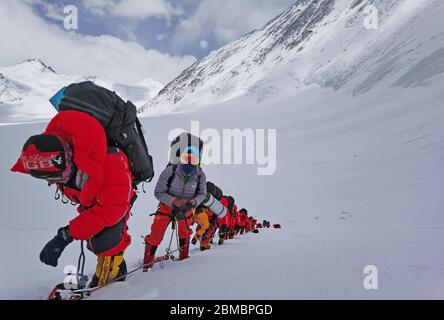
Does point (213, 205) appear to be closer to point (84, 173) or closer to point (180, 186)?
point (180, 186)

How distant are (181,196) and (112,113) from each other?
2.45m

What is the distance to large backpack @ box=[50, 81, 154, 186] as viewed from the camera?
2635 mm

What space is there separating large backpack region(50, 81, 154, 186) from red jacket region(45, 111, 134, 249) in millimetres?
142

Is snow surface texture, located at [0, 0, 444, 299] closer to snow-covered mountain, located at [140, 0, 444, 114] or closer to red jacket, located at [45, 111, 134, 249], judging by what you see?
snow-covered mountain, located at [140, 0, 444, 114]

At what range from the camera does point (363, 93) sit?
78.7ft

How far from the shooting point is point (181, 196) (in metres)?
5.03

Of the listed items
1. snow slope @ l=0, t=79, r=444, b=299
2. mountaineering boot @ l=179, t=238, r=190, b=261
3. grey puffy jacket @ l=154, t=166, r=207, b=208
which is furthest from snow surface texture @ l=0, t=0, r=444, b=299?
grey puffy jacket @ l=154, t=166, r=207, b=208

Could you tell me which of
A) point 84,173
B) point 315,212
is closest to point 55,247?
point 84,173

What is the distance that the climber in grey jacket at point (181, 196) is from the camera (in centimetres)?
470

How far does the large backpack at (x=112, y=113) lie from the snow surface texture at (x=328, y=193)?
980 mm

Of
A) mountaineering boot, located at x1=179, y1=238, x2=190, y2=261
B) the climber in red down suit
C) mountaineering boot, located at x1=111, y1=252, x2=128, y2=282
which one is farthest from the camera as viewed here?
mountaineering boot, located at x1=179, y1=238, x2=190, y2=261

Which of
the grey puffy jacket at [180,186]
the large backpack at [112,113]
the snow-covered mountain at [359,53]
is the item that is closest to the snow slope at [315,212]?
the grey puffy jacket at [180,186]

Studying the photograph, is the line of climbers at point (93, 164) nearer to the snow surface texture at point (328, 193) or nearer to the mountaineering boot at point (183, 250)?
the snow surface texture at point (328, 193)
